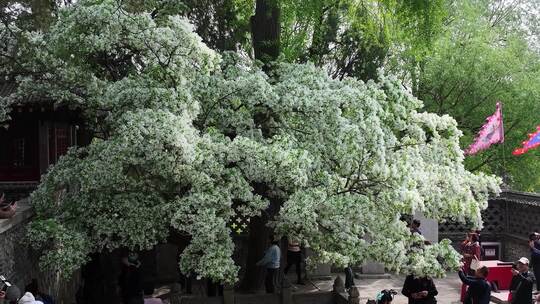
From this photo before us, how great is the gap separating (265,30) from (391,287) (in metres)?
6.99

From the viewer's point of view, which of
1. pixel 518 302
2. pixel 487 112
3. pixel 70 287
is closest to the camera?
pixel 518 302

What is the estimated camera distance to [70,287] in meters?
16.0

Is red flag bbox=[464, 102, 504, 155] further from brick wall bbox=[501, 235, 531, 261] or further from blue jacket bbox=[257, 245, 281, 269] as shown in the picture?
blue jacket bbox=[257, 245, 281, 269]

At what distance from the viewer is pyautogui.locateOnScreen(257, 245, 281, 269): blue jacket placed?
1405cm

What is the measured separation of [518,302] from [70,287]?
1039 cm

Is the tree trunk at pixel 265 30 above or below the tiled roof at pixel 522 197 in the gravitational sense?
above

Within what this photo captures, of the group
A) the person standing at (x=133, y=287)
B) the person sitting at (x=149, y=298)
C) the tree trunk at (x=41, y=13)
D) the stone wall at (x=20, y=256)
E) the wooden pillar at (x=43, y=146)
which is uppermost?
the tree trunk at (x=41, y=13)

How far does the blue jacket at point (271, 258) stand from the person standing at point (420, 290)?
391cm

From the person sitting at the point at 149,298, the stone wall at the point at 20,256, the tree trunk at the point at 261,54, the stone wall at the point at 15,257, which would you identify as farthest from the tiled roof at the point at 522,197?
the stone wall at the point at 15,257

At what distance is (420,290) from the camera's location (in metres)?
10.7

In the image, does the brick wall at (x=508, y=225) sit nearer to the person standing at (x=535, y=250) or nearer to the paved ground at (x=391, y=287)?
the paved ground at (x=391, y=287)

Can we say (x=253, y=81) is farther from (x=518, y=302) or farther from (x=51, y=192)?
(x=518, y=302)

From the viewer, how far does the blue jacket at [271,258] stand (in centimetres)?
1405

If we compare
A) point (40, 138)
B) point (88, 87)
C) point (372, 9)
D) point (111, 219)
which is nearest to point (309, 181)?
point (111, 219)
